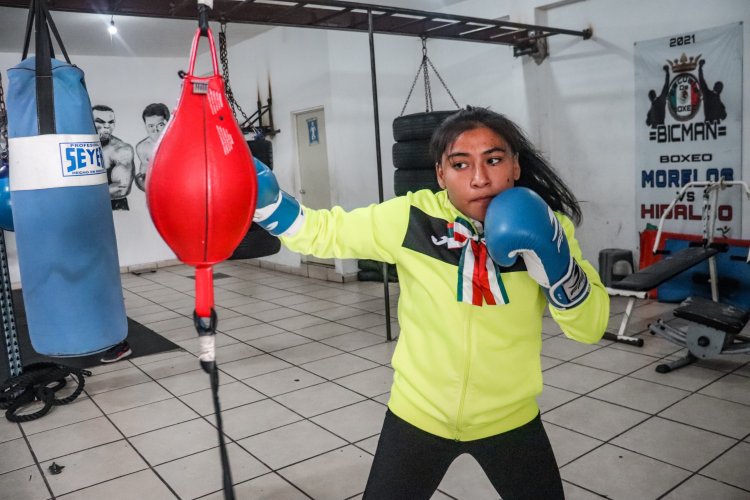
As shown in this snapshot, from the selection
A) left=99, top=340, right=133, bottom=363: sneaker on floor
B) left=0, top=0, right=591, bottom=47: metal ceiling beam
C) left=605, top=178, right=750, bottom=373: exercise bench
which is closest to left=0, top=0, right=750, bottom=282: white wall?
left=0, top=0, right=591, bottom=47: metal ceiling beam

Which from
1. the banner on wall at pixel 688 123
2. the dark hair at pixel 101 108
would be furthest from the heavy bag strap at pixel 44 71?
the dark hair at pixel 101 108

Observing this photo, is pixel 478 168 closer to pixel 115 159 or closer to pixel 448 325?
pixel 448 325

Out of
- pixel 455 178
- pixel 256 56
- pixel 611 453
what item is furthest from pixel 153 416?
pixel 256 56

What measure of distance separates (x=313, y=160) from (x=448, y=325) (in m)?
6.47

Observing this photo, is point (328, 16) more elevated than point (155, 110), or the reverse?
point (328, 16)

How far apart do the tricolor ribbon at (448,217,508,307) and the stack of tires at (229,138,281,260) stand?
319 centimetres

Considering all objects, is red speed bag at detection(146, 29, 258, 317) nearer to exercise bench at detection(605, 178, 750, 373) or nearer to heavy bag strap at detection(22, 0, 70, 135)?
heavy bag strap at detection(22, 0, 70, 135)

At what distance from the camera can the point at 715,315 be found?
3.65 meters

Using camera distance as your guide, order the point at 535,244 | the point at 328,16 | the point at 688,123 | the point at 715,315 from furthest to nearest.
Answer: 1. the point at 688,123
2. the point at 328,16
3. the point at 715,315
4. the point at 535,244

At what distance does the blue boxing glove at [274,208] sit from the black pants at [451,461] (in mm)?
561

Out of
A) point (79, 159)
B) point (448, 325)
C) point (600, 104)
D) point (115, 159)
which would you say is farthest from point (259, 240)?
point (115, 159)

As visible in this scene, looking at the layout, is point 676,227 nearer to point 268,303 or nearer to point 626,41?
point 626,41

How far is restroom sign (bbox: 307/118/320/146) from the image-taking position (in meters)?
7.50

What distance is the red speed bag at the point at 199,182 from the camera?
3.30 ft
